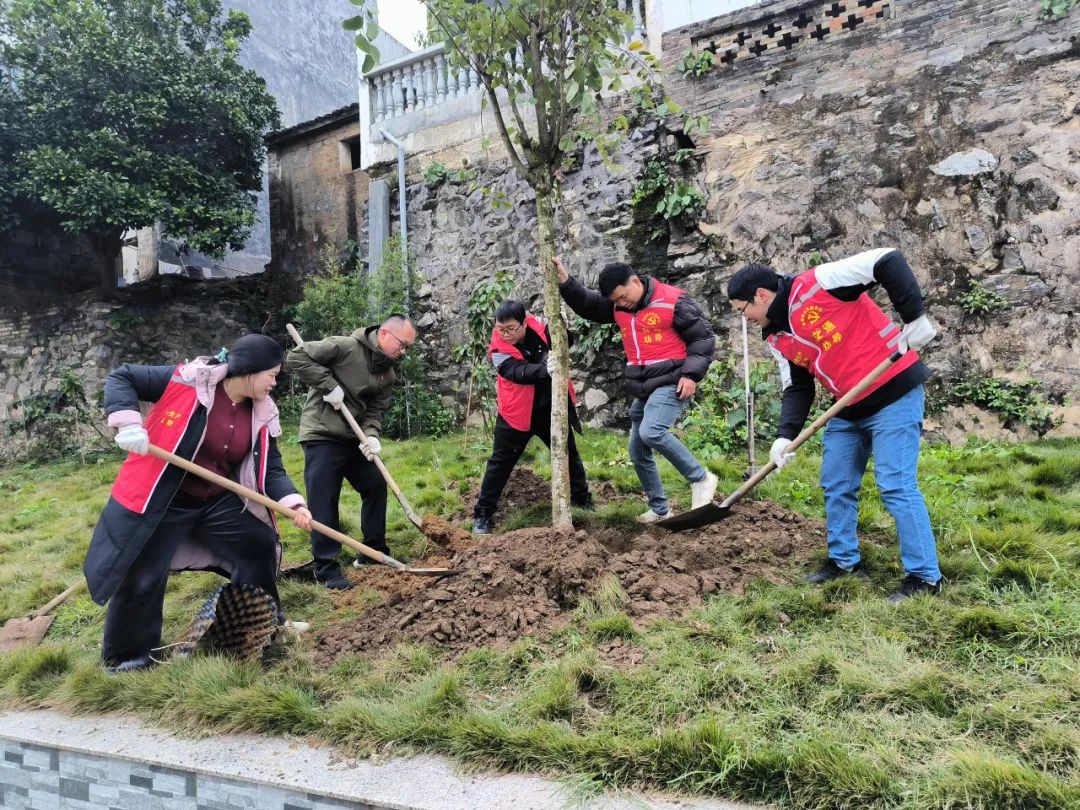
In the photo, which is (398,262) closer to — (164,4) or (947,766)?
(164,4)

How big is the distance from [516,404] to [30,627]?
3.20 metres

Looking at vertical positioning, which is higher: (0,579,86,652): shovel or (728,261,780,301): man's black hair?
(728,261,780,301): man's black hair

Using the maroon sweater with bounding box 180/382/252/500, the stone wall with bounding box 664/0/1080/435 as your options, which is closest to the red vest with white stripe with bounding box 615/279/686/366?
the maroon sweater with bounding box 180/382/252/500

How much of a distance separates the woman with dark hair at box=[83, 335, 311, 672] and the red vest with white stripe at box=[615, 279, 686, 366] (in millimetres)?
2170

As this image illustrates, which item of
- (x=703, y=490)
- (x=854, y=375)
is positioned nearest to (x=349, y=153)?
(x=703, y=490)

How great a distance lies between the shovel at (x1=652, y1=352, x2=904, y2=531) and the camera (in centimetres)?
313

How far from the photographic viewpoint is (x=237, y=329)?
39.2 feet

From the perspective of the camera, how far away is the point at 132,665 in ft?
10.7

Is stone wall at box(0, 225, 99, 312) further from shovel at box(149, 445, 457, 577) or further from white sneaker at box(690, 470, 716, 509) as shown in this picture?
white sneaker at box(690, 470, 716, 509)

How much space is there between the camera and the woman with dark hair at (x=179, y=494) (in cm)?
317

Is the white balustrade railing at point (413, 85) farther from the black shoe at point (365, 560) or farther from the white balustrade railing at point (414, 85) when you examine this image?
the black shoe at point (365, 560)

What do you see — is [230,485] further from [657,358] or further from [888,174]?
[888,174]

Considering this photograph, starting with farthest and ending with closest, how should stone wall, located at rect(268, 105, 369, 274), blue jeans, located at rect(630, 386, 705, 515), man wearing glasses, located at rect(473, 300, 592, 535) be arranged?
stone wall, located at rect(268, 105, 369, 274)
man wearing glasses, located at rect(473, 300, 592, 535)
blue jeans, located at rect(630, 386, 705, 515)

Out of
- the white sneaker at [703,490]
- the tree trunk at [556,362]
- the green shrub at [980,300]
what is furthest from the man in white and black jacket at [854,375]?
the green shrub at [980,300]
